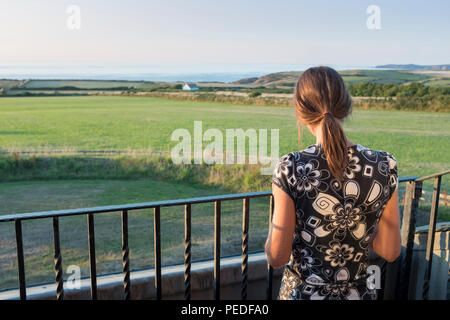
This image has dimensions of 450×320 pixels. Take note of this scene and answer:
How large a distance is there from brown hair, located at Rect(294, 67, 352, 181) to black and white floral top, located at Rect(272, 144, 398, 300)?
0.03 m

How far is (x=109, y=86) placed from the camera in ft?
131

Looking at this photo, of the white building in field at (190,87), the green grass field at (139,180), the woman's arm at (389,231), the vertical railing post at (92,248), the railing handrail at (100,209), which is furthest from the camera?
the white building in field at (190,87)

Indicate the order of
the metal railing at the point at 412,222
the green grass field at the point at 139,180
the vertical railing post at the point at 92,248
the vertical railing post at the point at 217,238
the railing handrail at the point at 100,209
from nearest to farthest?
the railing handrail at the point at 100,209, the vertical railing post at the point at 92,248, the vertical railing post at the point at 217,238, the metal railing at the point at 412,222, the green grass field at the point at 139,180

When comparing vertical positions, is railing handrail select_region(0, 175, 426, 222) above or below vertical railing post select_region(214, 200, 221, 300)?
above

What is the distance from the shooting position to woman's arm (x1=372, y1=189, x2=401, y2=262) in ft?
3.83

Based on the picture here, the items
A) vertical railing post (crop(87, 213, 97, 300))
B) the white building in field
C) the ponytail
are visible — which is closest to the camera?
the ponytail

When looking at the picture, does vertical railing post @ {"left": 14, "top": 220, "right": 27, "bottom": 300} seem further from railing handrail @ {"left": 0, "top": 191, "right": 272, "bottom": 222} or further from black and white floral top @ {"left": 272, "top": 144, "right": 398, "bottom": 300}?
black and white floral top @ {"left": 272, "top": 144, "right": 398, "bottom": 300}

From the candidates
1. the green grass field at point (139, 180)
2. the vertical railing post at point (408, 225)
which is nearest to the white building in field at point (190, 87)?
the green grass field at point (139, 180)

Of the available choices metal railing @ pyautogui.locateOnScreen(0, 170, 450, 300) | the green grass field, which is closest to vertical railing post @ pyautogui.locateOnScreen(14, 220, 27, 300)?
metal railing @ pyautogui.locateOnScreen(0, 170, 450, 300)

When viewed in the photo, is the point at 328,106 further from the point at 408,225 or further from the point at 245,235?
the point at 408,225

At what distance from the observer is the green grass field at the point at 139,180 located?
6.58 m

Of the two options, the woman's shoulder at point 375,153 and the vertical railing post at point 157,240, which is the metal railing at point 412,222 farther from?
the vertical railing post at point 157,240

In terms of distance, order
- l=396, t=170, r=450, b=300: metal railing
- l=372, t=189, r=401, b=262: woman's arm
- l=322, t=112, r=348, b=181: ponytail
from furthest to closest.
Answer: l=396, t=170, r=450, b=300: metal railing, l=372, t=189, r=401, b=262: woman's arm, l=322, t=112, r=348, b=181: ponytail
